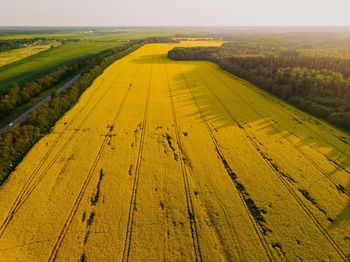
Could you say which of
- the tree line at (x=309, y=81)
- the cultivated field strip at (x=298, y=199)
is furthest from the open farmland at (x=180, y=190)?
the tree line at (x=309, y=81)

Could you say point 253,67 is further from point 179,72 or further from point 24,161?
point 24,161

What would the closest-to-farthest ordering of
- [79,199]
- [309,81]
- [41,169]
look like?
[79,199], [41,169], [309,81]

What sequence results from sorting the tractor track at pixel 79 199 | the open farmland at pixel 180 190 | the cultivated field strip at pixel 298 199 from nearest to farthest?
the tractor track at pixel 79 199 < the open farmland at pixel 180 190 < the cultivated field strip at pixel 298 199

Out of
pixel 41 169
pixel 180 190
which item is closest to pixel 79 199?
pixel 41 169

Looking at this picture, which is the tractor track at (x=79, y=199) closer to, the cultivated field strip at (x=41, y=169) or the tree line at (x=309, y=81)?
the cultivated field strip at (x=41, y=169)

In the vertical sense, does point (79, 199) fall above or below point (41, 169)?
above

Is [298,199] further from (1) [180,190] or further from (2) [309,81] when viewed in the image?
(2) [309,81]
